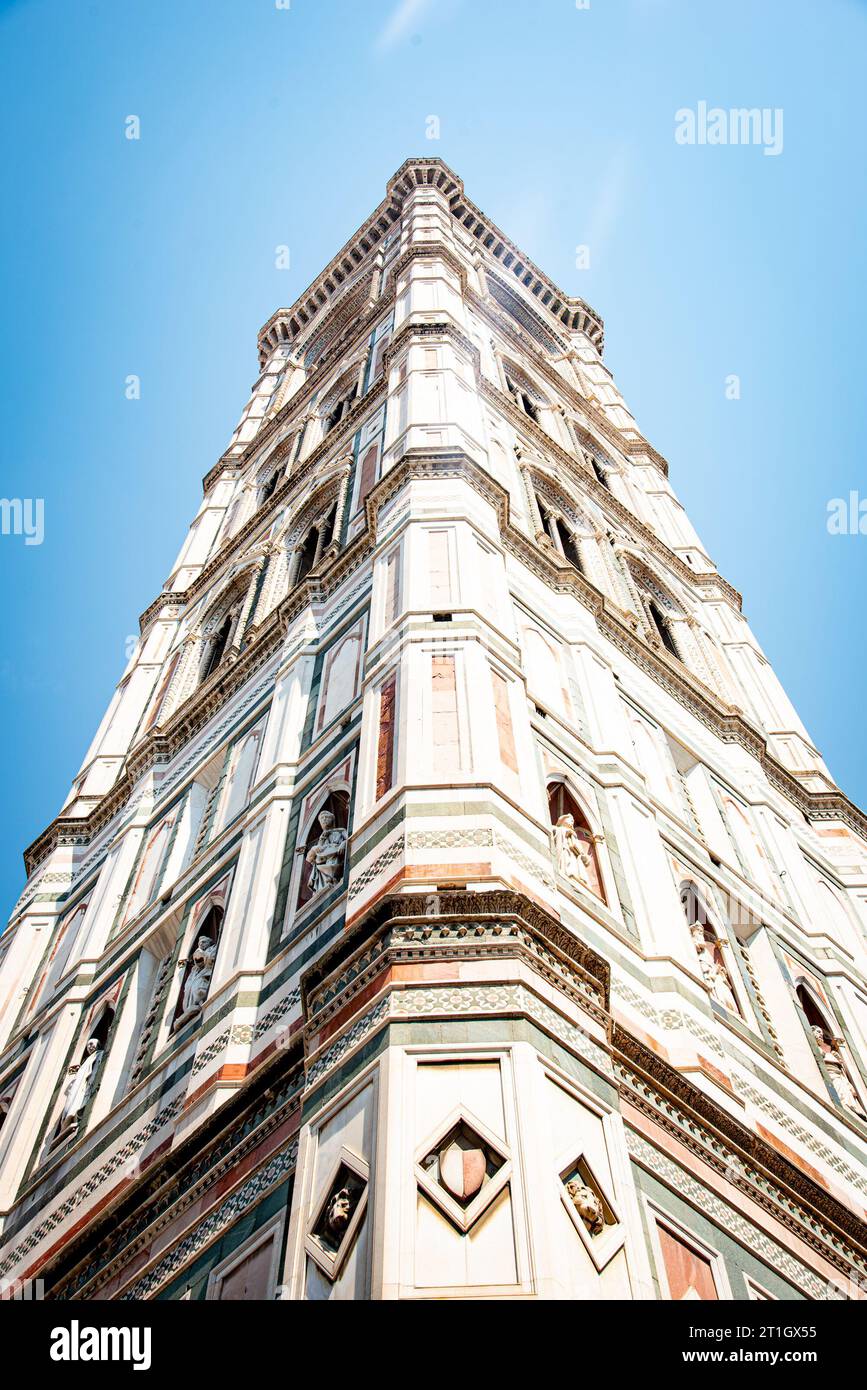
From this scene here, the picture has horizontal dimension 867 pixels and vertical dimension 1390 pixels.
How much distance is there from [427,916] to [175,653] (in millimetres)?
10810

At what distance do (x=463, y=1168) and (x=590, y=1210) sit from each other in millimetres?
487

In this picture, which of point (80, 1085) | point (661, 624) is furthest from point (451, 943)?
point (661, 624)

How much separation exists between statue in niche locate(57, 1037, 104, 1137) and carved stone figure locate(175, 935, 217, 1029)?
0.93 m

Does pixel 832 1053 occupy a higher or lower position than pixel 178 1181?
higher

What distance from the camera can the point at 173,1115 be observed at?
7.14m

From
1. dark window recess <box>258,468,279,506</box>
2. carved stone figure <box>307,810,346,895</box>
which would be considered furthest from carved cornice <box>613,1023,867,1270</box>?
dark window recess <box>258,468,279,506</box>

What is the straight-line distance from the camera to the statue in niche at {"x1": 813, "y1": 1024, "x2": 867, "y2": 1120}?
27.1 feet

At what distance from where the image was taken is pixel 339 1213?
4.80 meters

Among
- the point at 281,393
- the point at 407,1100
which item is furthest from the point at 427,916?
the point at 281,393

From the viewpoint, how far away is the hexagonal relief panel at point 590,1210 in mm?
4680

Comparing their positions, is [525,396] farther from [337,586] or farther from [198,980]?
[198,980]

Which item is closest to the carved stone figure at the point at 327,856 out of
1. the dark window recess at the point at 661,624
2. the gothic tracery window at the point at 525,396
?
the dark window recess at the point at 661,624

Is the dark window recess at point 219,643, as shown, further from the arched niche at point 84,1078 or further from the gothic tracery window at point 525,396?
the gothic tracery window at point 525,396
